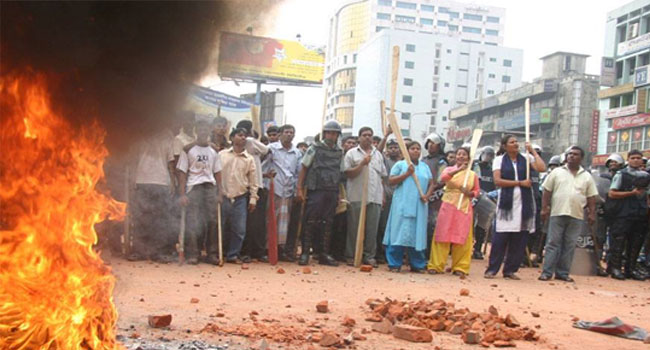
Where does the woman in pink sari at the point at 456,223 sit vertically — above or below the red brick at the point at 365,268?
above

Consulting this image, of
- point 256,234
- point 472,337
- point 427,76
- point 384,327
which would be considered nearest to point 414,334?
point 384,327

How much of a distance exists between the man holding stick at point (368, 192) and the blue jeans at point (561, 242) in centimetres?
240

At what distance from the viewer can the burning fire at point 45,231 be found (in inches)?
139

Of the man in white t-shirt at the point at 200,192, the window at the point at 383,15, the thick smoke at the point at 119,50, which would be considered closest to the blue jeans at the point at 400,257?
the man in white t-shirt at the point at 200,192

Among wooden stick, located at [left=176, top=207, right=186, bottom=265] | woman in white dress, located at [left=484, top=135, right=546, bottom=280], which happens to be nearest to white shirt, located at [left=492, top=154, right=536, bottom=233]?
woman in white dress, located at [left=484, top=135, right=546, bottom=280]

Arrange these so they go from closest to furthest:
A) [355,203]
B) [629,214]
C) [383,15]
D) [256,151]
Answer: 1. [256,151]
2. [355,203]
3. [629,214]
4. [383,15]

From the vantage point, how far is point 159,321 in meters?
4.80

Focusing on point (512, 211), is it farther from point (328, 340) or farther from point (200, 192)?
point (328, 340)

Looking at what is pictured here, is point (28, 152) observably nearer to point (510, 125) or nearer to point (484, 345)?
point (484, 345)

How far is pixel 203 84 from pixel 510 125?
56.6 metres

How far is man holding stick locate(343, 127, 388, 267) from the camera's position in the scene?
9547 mm

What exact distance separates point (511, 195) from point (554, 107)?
47.3 metres

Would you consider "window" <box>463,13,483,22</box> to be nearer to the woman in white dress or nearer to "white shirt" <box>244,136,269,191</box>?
the woman in white dress

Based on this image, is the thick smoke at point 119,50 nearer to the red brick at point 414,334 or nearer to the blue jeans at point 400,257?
the red brick at point 414,334
